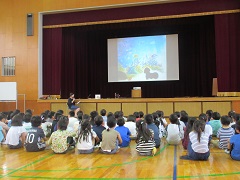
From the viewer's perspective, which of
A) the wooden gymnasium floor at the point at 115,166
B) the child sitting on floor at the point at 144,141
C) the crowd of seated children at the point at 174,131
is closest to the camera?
the wooden gymnasium floor at the point at 115,166

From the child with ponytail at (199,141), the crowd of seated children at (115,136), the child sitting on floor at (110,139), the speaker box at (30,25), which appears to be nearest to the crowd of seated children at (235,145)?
the crowd of seated children at (115,136)

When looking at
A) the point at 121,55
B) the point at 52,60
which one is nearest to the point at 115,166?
the point at 52,60

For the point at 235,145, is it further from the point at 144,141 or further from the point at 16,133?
the point at 16,133

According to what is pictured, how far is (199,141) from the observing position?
3.79 meters

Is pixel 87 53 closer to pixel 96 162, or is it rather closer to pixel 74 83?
pixel 74 83

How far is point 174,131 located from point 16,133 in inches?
110

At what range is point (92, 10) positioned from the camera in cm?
1052

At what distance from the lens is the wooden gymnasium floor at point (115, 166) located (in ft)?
10.5

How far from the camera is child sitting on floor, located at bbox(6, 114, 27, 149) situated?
15.7 ft

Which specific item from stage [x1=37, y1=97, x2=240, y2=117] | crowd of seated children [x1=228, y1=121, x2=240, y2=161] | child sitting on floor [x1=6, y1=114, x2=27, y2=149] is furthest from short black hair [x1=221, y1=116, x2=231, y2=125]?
stage [x1=37, y1=97, x2=240, y2=117]

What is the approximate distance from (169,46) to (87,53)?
3713 mm

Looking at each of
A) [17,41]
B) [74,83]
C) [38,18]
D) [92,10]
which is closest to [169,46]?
[92,10]

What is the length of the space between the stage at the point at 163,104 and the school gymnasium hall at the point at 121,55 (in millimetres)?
32

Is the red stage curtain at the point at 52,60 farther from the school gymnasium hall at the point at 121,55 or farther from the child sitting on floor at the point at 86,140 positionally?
the child sitting on floor at the point at 86,140
